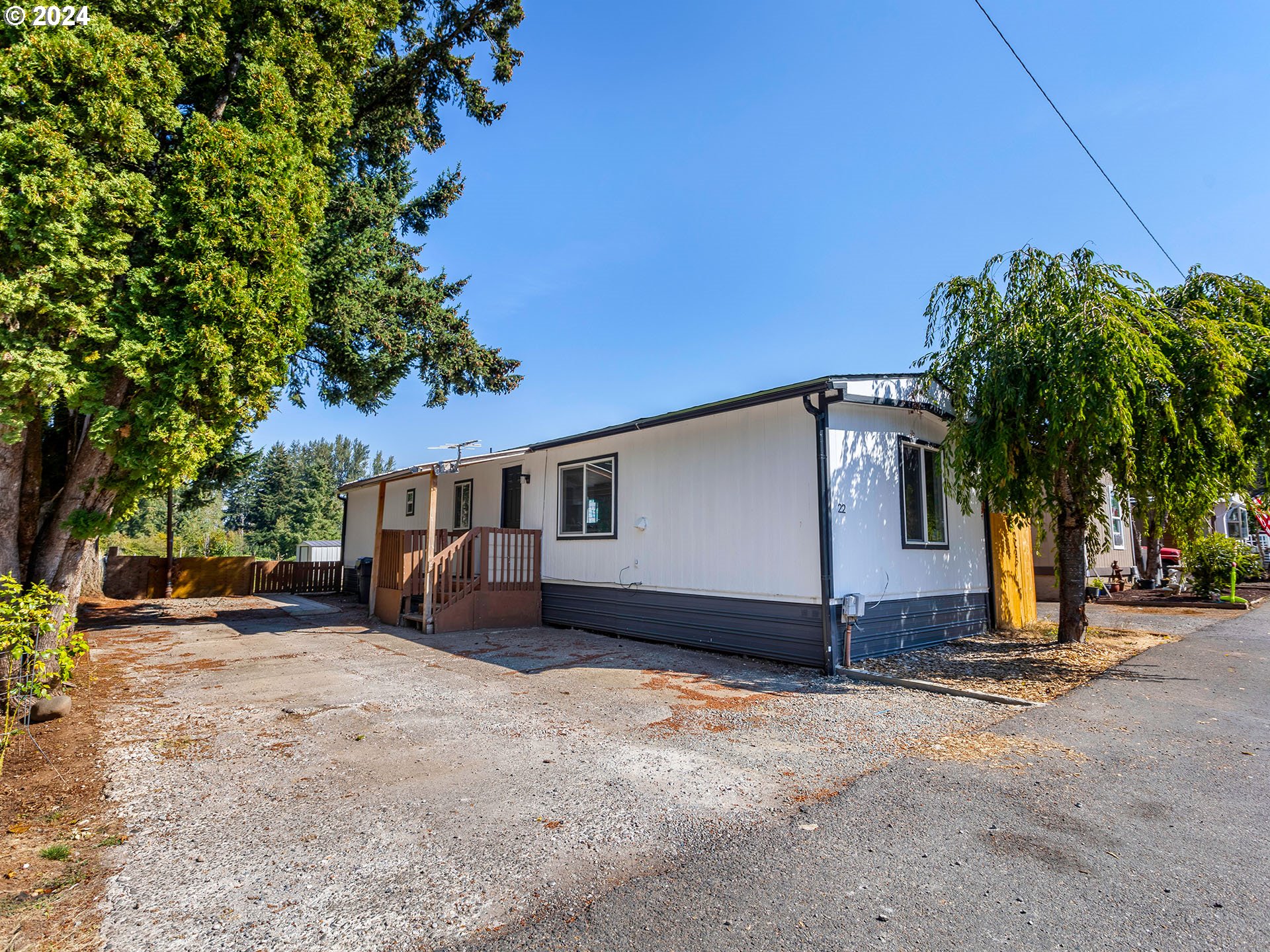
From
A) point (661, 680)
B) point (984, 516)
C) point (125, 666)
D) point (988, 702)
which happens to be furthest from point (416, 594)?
point (984, 516)

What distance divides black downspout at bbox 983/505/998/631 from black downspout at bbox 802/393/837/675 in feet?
13.3

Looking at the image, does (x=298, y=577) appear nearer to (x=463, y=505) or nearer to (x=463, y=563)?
(x=463, y=505)

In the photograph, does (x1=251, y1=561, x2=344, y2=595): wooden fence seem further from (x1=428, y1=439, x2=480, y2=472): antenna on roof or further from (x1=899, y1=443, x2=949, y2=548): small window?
(x1=899, y1=443, x2=949, y2=548): small window

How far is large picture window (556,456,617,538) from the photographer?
9.81 metres

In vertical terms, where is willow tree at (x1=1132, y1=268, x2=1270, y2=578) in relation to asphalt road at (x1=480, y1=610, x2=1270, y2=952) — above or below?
above

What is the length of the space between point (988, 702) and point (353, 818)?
17.0 feet

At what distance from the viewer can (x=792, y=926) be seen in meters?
2.29

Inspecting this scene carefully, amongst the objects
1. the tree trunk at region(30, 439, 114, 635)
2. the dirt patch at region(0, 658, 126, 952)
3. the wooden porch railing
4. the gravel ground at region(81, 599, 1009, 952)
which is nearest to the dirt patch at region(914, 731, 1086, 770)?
the gravel ground at region(81, 599, 1009, 952)

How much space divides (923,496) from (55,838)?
8659 millimetres

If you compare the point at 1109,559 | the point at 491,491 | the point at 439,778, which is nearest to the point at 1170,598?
the point at 1109,559

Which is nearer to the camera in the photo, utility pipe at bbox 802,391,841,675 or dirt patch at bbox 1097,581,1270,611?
utility pipe at bbox 802,391,841,675

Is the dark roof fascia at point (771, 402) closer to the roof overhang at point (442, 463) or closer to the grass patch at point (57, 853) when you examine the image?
the roof overhang at point (442, 463)

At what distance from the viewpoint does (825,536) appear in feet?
22.5

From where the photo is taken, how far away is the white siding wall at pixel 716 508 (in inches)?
286
